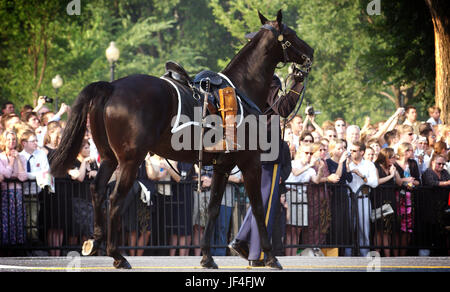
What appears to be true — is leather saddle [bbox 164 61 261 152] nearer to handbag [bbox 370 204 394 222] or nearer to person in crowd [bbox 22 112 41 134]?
handbag [bbox 370 204 394 222]

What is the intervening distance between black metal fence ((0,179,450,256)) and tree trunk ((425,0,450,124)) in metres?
7.24

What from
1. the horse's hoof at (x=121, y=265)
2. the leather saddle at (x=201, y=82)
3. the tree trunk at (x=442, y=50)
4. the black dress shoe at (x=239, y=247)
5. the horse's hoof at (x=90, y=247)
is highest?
the tree trunk at (x=442, y=50)

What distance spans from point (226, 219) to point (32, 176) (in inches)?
118

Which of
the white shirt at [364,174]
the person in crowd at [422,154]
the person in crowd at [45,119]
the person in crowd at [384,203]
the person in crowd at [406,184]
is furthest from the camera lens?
the person in crowd at [422,154]

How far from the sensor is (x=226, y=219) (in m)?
13.4

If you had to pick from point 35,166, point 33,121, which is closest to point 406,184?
point 35,166

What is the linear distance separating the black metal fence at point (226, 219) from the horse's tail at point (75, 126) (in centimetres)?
323

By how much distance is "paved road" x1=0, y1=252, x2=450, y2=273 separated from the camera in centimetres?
1041

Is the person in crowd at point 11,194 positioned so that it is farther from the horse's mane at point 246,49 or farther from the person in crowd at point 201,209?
the horse's mane at point 246,49

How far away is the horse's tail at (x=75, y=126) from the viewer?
9.39 m

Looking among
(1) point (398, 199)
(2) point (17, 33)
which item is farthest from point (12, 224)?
(2) point (17, 33)

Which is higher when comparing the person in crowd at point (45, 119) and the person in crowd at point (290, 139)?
the person in crowd at point (45, 119)

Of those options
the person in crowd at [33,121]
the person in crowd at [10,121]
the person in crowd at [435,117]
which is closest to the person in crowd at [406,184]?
the person in crowd at [435,117]
